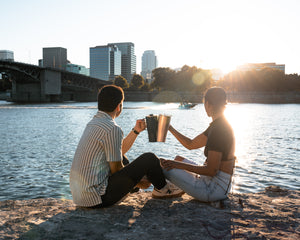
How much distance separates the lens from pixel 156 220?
3348 mm

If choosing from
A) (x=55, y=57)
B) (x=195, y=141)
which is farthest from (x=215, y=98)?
(x=55, y=57)

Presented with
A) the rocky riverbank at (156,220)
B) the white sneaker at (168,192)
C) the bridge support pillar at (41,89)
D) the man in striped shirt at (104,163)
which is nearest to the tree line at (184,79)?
the bridge support pillar at (41,89)

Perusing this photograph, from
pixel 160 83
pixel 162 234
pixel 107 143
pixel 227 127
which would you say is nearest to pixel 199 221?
pixel 162 234

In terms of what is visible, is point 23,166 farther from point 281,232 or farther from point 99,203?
point 281,232

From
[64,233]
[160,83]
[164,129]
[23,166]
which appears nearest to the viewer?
[64,233]

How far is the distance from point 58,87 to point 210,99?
8716cm

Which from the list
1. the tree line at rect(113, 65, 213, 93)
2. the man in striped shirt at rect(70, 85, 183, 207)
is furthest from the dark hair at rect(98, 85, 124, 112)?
the tree line at rect(113, 65, 213, 93)

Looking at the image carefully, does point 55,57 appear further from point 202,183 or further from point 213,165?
point 213,165

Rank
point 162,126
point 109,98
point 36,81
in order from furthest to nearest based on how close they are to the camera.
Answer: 1. point 36,81
2. point 162,126
3. point 109,98

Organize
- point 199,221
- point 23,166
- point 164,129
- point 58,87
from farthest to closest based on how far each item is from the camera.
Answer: point 58,87 → point 23,166 → point 164,129 → point 199,221

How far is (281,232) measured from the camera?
311 cm

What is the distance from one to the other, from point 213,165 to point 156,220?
0.89 meters

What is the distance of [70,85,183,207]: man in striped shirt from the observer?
10.2 feet

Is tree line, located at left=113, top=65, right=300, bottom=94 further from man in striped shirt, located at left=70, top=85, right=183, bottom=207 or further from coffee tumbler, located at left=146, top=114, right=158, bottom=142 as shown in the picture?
man in striped shirt, located at left=70, top=85, right=183, bottom=207
